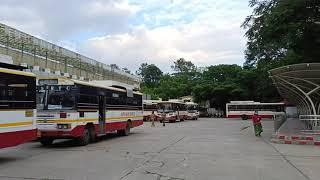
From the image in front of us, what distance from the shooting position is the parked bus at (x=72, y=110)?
18734 millimetres

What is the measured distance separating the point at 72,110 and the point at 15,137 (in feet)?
15.5

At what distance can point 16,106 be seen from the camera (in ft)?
47.4

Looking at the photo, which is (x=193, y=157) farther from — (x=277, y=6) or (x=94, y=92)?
(x=277, y=6)

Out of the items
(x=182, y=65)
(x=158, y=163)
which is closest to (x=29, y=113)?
(x=158, y=163)

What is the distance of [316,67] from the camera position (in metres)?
21.9

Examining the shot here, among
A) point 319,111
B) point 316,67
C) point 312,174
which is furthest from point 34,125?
point 319,111

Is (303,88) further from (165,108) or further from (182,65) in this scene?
(182,65)

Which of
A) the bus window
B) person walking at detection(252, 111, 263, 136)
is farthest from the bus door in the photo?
person walking at detection(252, 111, 263, 136)

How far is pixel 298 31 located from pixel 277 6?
6.17ft

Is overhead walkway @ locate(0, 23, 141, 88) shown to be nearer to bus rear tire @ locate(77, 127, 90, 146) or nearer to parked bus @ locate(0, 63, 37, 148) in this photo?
bus rear tire @ locate(77, 127, 90, 146)

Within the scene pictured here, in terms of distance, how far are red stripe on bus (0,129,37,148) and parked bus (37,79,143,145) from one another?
292 centimetres

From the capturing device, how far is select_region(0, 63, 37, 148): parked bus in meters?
13.8

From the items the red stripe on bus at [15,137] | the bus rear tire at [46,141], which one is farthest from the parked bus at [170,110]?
the red stripe on bus at [15,137]

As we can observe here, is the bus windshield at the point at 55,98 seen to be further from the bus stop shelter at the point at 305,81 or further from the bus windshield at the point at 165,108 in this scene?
the bus windshield at the point at 165,108
